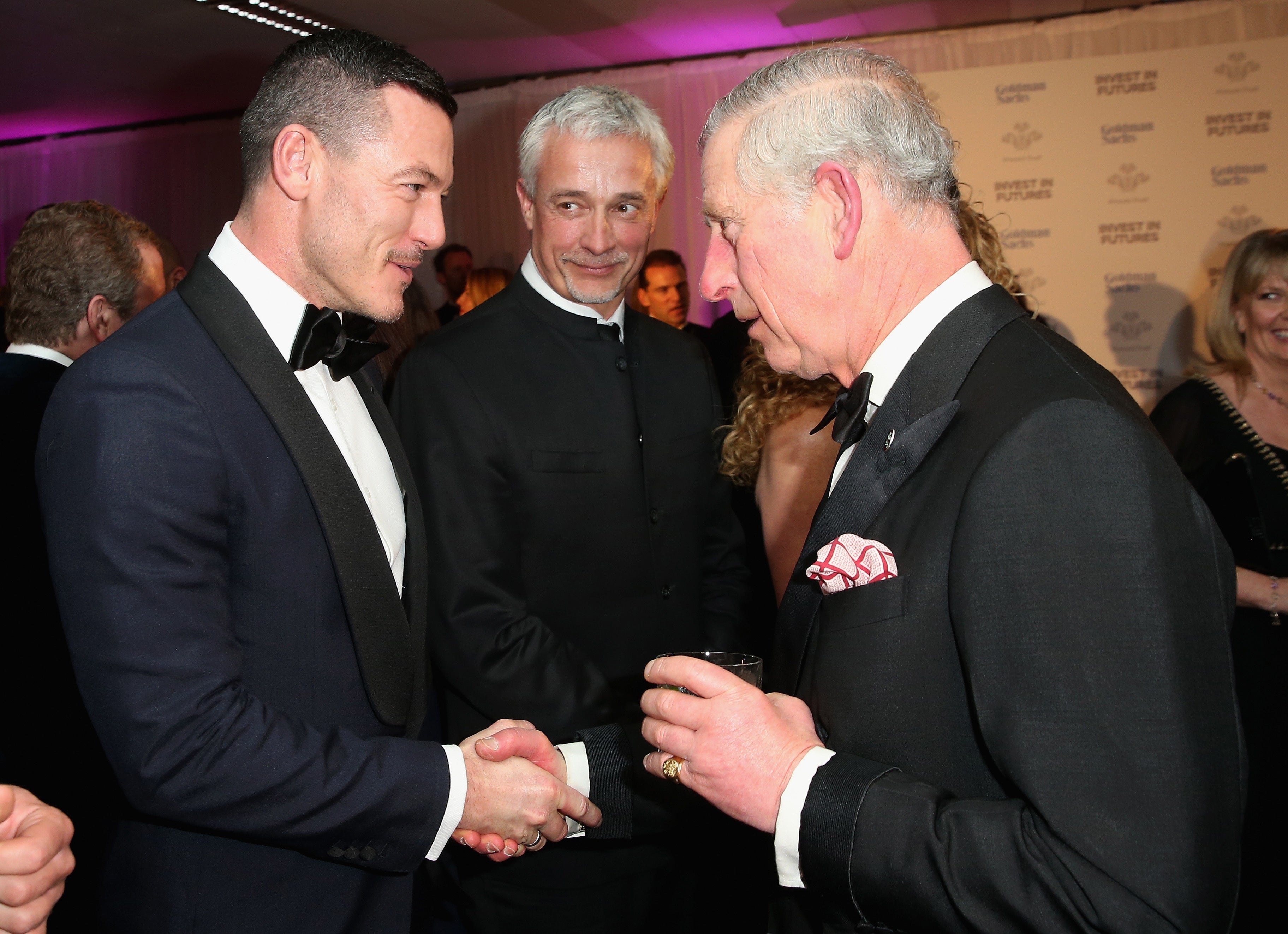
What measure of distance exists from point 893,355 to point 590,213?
127cm

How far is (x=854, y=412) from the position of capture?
143 centimetres

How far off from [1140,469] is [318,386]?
1.37 metres

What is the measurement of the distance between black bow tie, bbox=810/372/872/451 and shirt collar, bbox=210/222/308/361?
934mm

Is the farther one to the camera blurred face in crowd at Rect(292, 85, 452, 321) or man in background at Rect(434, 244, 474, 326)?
man in background at Rect(434, 244, 474, 326)

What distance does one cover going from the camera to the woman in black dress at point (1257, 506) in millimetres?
3127

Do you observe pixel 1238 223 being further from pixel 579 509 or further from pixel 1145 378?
pixel 579 509

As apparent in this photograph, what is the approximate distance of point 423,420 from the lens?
7.48ft

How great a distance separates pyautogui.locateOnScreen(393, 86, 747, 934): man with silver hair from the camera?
215 cm

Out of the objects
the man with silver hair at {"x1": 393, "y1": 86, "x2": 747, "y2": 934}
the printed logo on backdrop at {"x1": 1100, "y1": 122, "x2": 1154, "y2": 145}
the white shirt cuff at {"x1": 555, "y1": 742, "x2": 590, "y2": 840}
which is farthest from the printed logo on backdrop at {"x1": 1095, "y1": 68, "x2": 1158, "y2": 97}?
the white shirt cuff at {"x1": 555, "y1": 742, "x2": 590, "y2": 840}

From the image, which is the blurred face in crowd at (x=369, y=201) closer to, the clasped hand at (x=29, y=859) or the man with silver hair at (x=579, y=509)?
the man with silver hair at (x=579, y=509)

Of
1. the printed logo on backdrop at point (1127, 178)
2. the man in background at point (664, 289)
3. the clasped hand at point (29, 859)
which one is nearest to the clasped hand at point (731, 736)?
the clasped hand at point (29, 859)

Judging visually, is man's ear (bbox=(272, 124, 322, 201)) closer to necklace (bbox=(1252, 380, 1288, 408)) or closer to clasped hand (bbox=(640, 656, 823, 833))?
clasped hand (bbox=(640, 656, 823, 833))

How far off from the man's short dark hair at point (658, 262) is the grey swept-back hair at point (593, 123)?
12.1 ft

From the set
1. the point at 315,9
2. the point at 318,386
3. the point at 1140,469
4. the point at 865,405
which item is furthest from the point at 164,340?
the point at 315,9
